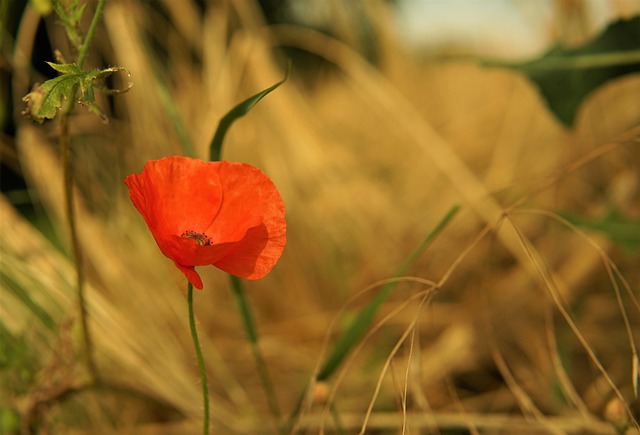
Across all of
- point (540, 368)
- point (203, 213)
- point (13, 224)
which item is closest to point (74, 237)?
point (203, 213)

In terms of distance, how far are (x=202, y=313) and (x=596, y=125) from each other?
49 cm

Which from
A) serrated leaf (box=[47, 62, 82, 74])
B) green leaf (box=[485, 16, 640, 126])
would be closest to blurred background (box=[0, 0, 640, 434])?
green leaf (box=[485, 16, 640, 126])

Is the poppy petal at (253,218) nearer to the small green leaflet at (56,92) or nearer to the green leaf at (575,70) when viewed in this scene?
the small green leaflet at (56,92)

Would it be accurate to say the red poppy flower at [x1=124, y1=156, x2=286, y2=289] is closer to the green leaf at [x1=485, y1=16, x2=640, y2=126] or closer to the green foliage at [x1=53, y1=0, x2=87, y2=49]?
the green foliage at [x1=53, y1=0, x2=87, y2=49]

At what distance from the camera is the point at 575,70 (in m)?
0.55

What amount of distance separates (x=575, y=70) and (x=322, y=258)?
401 millimetres

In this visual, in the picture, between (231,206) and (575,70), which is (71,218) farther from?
(575,70)

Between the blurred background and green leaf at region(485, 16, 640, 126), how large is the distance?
0.06 feet

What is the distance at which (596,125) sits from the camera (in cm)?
84

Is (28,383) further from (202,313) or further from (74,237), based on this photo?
(202,313)

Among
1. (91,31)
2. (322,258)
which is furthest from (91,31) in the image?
(322,258)

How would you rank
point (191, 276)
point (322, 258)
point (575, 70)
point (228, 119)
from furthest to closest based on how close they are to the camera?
1. point (322, 258)
2. point (575, 70)
3. point (228, 119)
4. point (191, 276)

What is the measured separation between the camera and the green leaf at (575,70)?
535 millimetres

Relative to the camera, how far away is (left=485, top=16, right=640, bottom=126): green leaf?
53 centimetres
